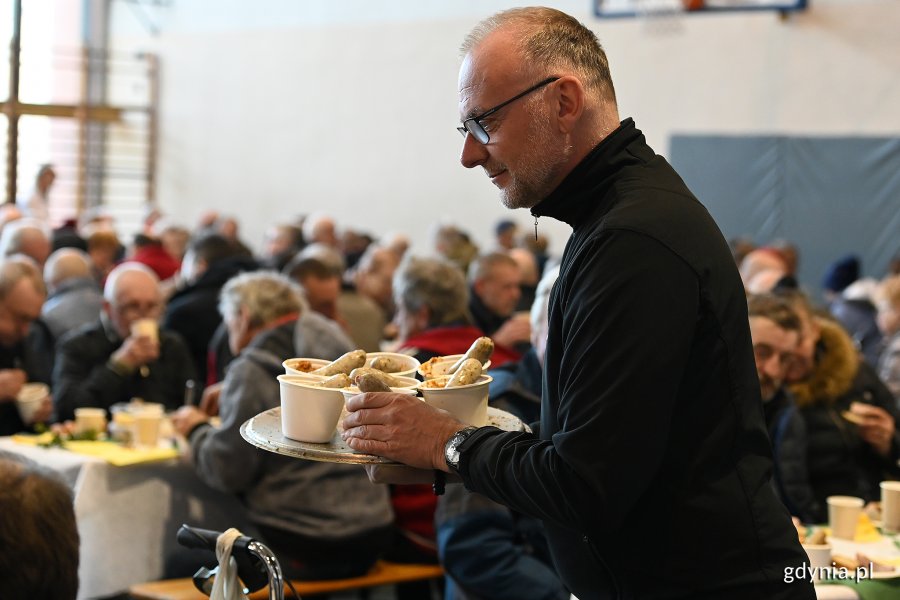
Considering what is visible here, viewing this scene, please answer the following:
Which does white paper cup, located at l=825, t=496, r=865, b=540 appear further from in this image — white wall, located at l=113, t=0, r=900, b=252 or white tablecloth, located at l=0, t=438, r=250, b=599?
white wall, located at l=113, t=0, r=900, b=252

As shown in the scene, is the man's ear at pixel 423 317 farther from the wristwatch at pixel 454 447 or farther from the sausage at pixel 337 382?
the wristwatch at pixel 454 447

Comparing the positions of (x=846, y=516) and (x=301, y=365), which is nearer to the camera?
(x=301, y=365)


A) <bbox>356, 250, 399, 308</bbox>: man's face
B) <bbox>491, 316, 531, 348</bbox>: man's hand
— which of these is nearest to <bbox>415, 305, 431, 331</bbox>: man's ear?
<bbox>491, 316, 531, 348</bbox>: man's hand

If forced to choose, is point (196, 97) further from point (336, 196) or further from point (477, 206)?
point (477, 206)

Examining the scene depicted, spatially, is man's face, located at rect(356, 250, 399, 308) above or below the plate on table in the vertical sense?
below

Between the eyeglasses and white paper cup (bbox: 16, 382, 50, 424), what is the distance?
10.7ft

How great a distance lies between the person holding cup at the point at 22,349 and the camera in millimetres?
4453

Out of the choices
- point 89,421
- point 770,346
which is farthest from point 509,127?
point 89,421

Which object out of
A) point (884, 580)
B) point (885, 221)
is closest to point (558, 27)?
point (884, 580)

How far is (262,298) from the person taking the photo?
409 cm

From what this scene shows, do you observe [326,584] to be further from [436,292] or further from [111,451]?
[436,292]

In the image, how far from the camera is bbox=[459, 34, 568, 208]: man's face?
1.63 meters

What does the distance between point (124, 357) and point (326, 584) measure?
58.4 inches

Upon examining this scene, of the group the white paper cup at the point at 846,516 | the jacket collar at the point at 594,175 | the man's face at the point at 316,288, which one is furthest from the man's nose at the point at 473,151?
the man's face at the point at 316,288
